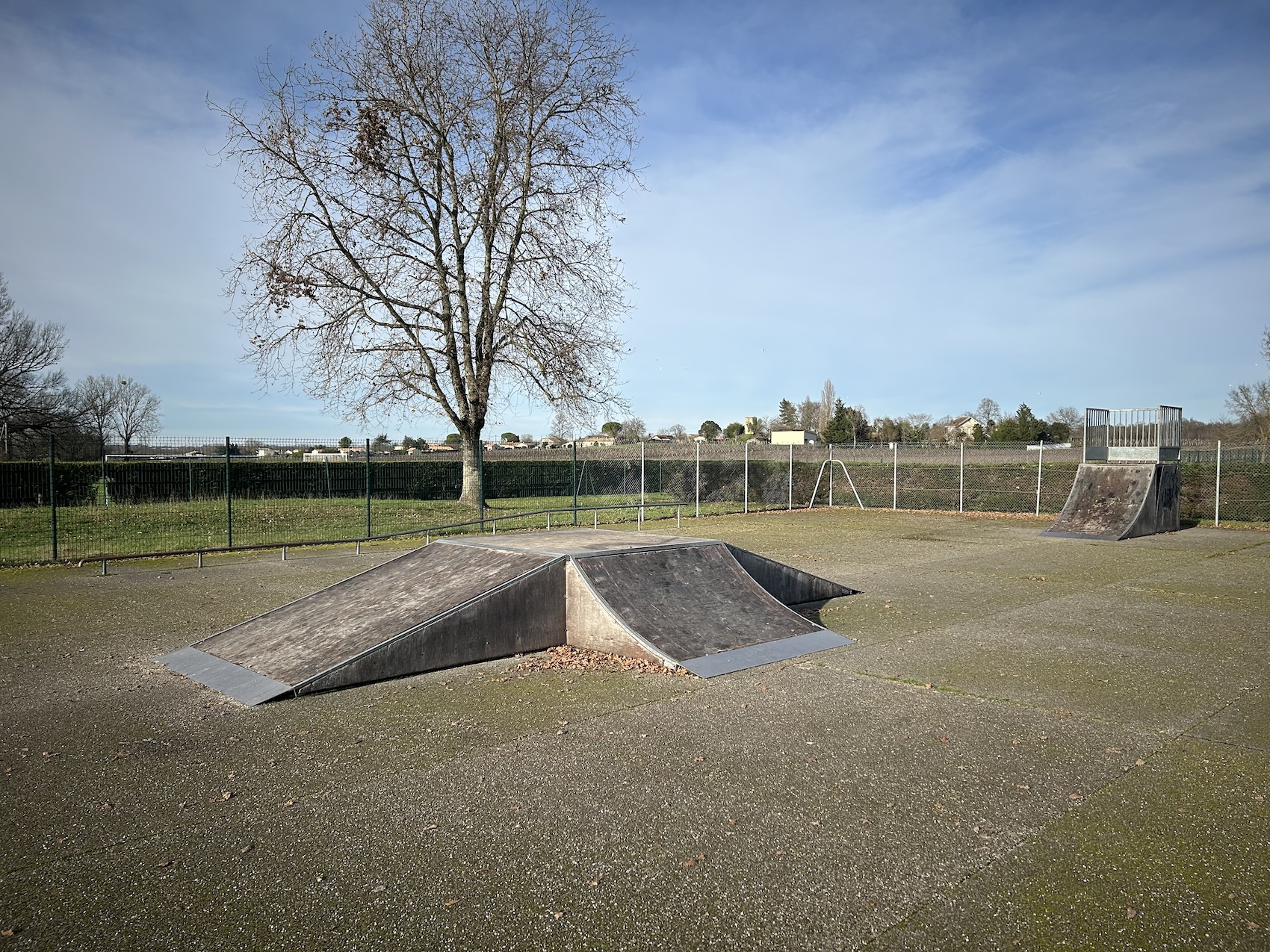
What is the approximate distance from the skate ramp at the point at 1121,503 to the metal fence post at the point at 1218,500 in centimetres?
108

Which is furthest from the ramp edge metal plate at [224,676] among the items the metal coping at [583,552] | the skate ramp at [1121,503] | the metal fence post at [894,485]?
the metal fence post at [894,485]

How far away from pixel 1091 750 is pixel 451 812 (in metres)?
3.58

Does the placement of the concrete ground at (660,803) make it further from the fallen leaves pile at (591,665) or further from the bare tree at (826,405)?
the bare tree at (826,405)

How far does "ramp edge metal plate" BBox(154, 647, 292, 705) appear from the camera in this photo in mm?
5754

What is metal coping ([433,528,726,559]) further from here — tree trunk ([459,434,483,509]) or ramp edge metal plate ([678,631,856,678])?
tree trunk ([459,434,483,509])

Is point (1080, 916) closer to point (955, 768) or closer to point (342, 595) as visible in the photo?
point (955, 768)

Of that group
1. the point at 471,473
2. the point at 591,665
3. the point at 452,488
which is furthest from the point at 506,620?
the point at 452,488

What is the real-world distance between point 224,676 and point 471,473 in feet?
51.2

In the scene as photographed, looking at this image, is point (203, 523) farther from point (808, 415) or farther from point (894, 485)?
point (808, 415)

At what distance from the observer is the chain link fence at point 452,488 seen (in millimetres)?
16391

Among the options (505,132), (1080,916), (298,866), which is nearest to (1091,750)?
(1080,916)

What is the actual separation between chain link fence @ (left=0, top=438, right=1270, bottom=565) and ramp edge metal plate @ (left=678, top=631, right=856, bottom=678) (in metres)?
7.61

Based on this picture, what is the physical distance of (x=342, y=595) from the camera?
766 centimetres

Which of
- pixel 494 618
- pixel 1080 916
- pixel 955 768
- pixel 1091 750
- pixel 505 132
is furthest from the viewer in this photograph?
pixel 505 132
